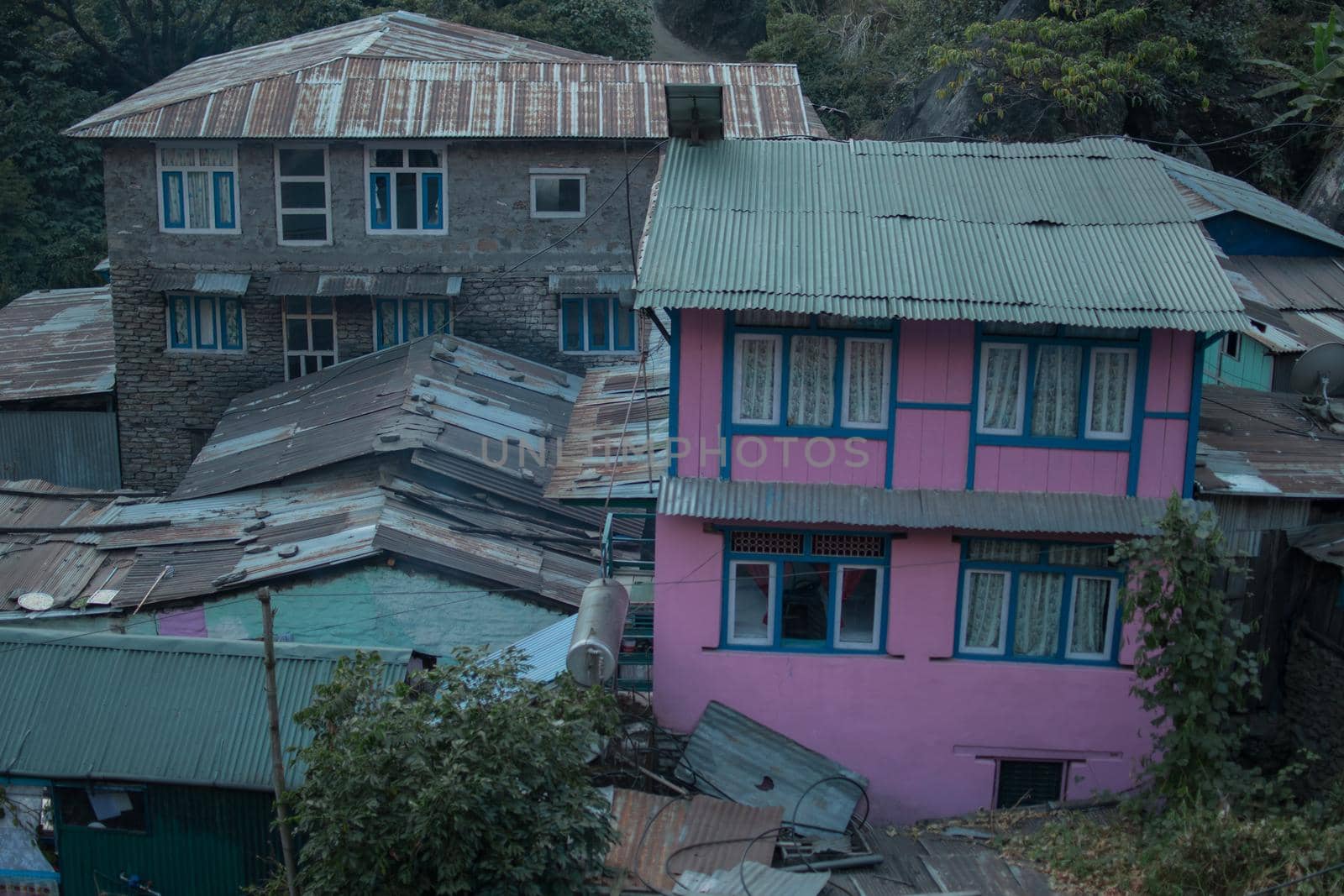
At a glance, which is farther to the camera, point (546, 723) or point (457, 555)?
point (457, 555)

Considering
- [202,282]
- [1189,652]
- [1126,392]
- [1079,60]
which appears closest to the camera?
[1189,652]

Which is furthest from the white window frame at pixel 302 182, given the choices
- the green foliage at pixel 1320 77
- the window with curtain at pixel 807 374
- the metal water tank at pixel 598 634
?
the green foliage at pixel 1320 77

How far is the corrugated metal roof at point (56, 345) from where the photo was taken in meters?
22.9

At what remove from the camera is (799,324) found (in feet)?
38.7

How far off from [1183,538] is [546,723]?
5662mm

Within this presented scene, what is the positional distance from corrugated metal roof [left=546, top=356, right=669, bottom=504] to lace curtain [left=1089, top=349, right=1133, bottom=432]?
4500 millimetres

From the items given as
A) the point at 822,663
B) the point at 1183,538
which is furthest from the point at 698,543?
the point at 1183,538

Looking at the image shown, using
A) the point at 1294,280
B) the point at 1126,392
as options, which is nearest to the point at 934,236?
the point at 1126,392

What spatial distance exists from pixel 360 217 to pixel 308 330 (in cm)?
246

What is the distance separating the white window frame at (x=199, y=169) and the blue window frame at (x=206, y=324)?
1.30m

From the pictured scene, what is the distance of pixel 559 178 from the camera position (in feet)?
71.9

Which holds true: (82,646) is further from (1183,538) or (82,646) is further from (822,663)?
(1183,538)

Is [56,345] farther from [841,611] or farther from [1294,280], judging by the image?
[1294,280]

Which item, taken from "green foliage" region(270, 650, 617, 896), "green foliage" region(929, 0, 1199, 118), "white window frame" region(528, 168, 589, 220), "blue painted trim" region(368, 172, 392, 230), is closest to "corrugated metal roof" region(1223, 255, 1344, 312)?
"green foliage" region(929, 0, 1199, 118)
